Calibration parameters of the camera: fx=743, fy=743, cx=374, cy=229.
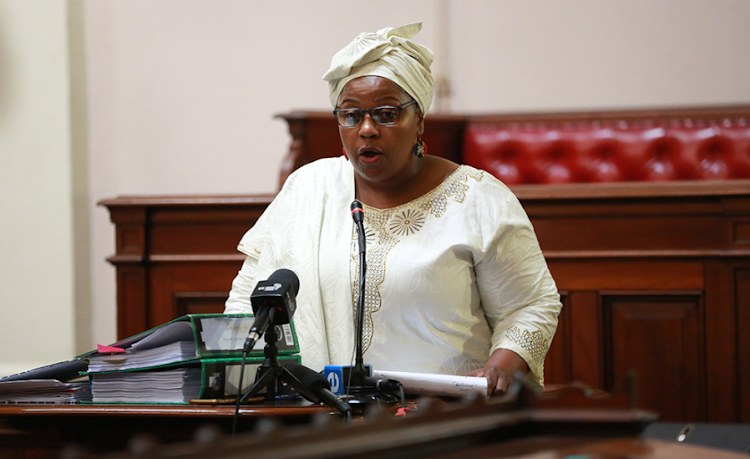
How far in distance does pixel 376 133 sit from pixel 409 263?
35 cm

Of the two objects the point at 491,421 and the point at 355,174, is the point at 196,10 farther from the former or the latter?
the point at 491,421

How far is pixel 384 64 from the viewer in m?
1.92

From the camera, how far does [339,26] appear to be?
479cm

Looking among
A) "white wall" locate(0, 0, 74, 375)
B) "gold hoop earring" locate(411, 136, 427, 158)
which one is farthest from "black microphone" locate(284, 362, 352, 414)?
"white wall" locate(0, 0, 74, 375)

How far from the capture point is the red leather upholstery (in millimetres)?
3934

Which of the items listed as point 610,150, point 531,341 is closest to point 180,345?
point 531,341

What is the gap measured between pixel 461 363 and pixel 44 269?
3617mm

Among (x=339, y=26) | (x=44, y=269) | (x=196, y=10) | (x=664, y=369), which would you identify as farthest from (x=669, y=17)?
(x=44, y=269)

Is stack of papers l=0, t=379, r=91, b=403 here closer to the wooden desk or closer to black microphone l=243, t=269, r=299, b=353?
the wooden desk

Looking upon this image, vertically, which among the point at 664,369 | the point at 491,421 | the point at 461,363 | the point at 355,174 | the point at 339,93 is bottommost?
the point at 664,369

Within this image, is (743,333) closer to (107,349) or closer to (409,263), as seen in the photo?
(409,263)

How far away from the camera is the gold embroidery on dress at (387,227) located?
→ 196 cm

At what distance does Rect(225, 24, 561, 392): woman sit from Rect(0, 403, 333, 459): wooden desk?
22.9 inches

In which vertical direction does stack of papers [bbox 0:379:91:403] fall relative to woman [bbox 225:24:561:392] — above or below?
below
